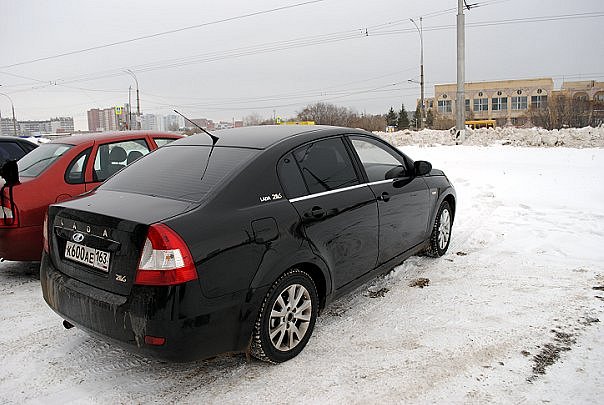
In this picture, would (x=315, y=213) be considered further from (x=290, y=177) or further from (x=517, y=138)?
(x=517, y=138)

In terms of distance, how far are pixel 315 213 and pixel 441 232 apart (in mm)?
2665

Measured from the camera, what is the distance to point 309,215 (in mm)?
3486

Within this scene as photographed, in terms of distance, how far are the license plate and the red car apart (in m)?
2.05

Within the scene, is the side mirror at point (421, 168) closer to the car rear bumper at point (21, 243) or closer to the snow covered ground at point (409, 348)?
the snow covered ground at point (409, 348)

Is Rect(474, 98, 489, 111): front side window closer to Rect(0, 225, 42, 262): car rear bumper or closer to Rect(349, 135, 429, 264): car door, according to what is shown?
Rect(349, 135, 429, 264): car door

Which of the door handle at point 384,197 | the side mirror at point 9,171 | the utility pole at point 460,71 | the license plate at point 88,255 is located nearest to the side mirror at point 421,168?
the door handle at point 384,197

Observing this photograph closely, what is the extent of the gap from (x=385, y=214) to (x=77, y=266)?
2574 mm

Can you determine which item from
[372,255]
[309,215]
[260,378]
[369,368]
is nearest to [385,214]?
[372,255]

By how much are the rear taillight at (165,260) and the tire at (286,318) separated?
0.64 m

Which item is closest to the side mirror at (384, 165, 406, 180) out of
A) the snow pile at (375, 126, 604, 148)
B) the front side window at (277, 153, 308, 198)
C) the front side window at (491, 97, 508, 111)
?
the front side window at (277, 153, 308, 198)

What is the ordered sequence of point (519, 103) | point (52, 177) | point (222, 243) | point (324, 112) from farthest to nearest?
point (519, 103) → point (324, 112) → point (52, 177) → point (222, 243)

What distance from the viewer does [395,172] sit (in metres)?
4.75

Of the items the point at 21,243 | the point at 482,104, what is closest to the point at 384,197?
the point at 21,243

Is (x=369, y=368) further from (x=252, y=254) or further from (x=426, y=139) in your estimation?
(x=426, y=139)
